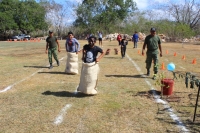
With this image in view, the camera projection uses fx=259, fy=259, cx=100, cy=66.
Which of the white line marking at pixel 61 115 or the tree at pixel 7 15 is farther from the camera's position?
the tree at pixel 7 15

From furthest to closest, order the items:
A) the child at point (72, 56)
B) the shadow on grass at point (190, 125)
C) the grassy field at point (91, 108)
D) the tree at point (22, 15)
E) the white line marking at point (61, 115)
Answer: the tree at point (22, 15) → the child at point (72, 56) → the white line marking at point (61, 115) → the grassy field at point (91, 108) → the shadow on grass at point (190, 125)

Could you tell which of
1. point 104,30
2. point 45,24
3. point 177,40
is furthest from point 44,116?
point 45,24

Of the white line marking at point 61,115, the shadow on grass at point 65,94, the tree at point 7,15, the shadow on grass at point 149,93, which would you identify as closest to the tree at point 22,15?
the tree at point 7,15

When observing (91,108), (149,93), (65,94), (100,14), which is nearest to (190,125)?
(91,108)

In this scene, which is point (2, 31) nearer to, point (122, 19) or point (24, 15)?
point (24, 15)

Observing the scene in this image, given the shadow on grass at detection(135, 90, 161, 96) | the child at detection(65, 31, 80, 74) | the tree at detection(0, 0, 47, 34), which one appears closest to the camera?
the shadow on grass at detection(135, 90, 161, 96)

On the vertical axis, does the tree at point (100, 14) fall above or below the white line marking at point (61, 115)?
above

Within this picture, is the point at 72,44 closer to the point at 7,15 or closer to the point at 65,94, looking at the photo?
the point at 65,94

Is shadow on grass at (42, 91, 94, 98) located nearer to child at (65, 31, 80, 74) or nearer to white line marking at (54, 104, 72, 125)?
white line marking at (54, 104, 72, 125)

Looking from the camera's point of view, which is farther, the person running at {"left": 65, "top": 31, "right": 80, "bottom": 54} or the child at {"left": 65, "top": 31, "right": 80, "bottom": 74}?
the person running at {"left": 65, "top": 31, "right": 80, "bottom": 54}

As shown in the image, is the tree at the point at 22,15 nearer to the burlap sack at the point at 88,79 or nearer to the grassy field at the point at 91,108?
the grassy field at the point at 91,108

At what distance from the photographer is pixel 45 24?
223ft

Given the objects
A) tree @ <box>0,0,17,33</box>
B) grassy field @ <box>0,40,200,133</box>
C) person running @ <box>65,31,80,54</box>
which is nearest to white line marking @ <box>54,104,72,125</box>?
grassy field @ <box>0,40,200,133</box>

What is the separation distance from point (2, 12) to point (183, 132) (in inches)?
2527
